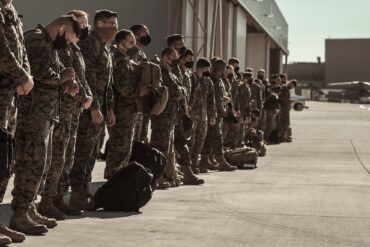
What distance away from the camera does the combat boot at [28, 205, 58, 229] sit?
6352mm

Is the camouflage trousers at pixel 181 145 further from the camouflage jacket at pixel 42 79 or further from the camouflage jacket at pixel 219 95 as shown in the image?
the camouflage jacket at pixel 42 79

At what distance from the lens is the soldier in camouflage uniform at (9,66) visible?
524 centimetres

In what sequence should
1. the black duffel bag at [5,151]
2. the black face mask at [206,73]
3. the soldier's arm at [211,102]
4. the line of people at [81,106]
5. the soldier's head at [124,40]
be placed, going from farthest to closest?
the soldier's arm at [211,102]
the black face mask at [206,73]
the soldier's head at [124,40]
the line of people at [81,106]
the black duffel bag at [5,151]

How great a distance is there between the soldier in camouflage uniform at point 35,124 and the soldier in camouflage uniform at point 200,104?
5.20 m

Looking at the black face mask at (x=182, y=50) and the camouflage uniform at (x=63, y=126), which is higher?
the black face mask at (x=182, y=50)

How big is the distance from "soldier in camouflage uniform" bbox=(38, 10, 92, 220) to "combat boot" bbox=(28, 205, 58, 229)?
372 mm

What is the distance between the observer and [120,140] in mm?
8617

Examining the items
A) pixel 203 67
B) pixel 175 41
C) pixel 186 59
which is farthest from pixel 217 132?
pixel 175 41

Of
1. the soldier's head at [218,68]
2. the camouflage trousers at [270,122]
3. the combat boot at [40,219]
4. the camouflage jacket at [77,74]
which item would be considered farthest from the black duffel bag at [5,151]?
the camouflage trousers at [270,122]

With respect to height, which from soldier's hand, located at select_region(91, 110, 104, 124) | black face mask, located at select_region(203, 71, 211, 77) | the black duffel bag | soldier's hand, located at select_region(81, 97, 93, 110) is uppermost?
black face mask, located at select_region(203, 71, 211, 77)

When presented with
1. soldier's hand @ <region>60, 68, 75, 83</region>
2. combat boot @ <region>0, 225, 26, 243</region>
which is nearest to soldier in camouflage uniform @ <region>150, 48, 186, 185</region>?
soldier's hand @ <region>60, 68, 75, 83</region>

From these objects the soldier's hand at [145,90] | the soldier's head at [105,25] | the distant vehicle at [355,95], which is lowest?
the distant vehicle at [355,95]

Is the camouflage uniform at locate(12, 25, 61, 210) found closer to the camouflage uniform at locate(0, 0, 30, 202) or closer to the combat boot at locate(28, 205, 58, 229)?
the combat boot at locate(28, 205, 58, 229)

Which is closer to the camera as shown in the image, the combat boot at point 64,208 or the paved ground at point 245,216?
the paved ground at point 245,216
